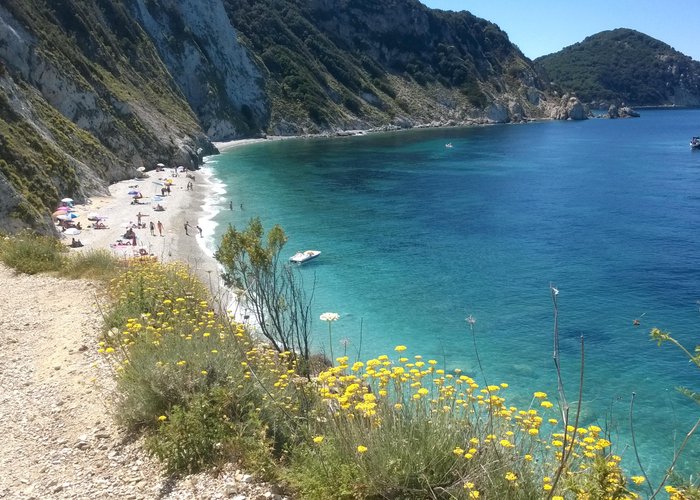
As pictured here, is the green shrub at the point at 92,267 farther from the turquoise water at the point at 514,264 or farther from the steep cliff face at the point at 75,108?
the steep cliff face at the point at 75,108

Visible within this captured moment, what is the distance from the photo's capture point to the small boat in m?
33.3

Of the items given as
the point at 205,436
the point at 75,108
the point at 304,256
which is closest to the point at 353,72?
the point at 75,108

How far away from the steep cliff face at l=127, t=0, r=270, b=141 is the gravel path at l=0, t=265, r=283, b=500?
327ft

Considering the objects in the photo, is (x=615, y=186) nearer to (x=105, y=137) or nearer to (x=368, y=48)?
(x=105, y=137)

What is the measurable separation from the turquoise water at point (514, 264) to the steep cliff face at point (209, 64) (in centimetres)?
2837

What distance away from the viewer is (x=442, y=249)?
37.9 m

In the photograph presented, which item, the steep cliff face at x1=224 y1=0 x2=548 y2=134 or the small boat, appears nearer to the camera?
the small boat

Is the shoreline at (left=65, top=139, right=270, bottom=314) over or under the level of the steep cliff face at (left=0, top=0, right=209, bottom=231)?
under

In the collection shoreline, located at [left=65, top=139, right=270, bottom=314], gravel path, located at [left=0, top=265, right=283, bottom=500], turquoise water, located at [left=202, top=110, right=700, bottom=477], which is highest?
gravel path, located at [left=0, top=265, right=283, bottom=500]

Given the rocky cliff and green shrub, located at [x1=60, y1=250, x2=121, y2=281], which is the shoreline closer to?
the rocky cliff

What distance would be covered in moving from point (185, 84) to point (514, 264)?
89.1m

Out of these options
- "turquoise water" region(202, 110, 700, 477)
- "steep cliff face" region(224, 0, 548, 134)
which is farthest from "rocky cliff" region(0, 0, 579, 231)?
"turquoise water" region(202, 110, 700, 477)

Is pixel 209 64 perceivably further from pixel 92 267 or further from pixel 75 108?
pixel 92 267

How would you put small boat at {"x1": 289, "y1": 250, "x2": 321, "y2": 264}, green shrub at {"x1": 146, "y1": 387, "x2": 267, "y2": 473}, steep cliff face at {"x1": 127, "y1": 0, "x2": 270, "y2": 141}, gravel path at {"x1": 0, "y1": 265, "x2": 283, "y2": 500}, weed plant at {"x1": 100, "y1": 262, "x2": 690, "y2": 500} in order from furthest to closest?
steep cliff face at {"x1": 127, "y1": 0, "x2": 270, "y2": 141}, small boat at {"x1": 289, "y1": 250, "x2": 321, "y2": 264}, green shrub at {"x1": 146, "y1": 387, "x2": 267, "y2": 473}, gravel path at {"x1": 0, "y1": 265, "x2": 283, "y2": 500}, weed plant at {"x1": 100, "y1": 262, "x2": 690, "y2": 500}
